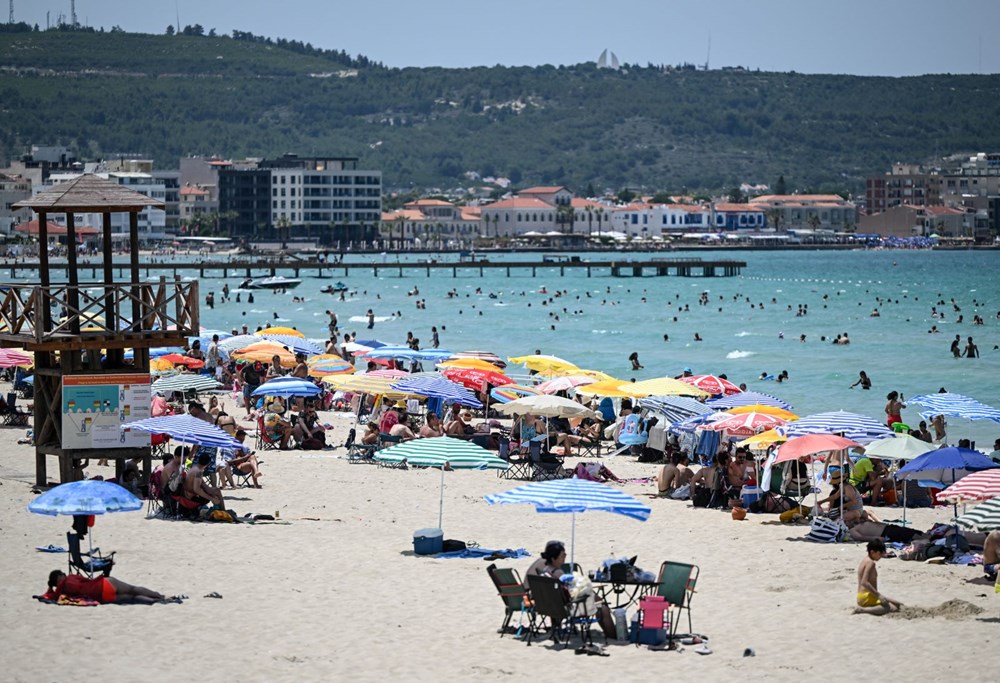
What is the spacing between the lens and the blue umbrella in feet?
37.1

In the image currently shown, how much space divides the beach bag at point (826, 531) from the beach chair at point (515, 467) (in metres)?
5.00

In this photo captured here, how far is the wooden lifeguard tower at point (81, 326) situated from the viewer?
607 inches

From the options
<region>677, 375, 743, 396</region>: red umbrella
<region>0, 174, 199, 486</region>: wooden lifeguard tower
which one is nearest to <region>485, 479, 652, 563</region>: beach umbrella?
<region>0, 174, 199, 486</region>: wooden lifeguard tower

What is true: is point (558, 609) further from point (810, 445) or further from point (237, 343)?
point (237, 343)

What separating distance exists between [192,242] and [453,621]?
15467 cm

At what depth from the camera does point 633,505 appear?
1165 centimetres

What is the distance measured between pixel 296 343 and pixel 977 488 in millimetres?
21518

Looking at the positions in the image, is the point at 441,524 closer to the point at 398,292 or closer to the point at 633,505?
the point at 633,505

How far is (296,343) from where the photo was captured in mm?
32844

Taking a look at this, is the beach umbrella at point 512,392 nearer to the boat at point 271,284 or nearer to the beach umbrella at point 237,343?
the beach umbrella at point 237,343

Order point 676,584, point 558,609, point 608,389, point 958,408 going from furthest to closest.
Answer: point 608,389 < point 958,408 < point 676,584 < point 558,609

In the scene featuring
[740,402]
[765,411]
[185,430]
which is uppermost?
[185,430]

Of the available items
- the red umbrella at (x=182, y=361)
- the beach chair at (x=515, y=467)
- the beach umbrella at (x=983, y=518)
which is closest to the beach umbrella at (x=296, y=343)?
the red umbrella at (x=182, y=361)

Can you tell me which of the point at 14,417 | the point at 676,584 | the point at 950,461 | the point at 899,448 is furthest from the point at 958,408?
the point at 14,417
